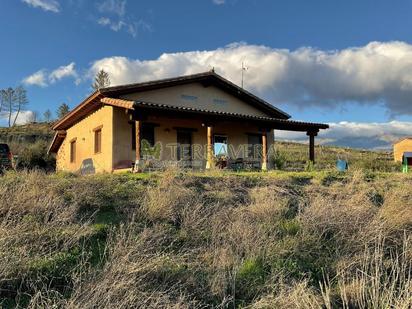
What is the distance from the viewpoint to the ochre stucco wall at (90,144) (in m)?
17.2

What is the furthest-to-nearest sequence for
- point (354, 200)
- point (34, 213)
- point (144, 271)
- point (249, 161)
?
1. point (249, 161)
2. point (354, 200)
3. point (34, 213)
4. point (144, 271)

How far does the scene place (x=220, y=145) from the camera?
19.9 m

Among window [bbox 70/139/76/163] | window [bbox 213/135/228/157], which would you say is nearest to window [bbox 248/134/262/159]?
window [bbox 213/135/228/157]

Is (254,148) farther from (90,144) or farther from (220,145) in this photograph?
(90,144)

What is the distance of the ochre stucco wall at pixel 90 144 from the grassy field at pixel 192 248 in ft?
24.6

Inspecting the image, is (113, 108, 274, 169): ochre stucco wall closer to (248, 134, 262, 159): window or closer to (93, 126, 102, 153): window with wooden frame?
(248, 134, 262, 159): window

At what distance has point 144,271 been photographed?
5.15 metres

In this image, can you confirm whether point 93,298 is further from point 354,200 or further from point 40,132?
point 40,132

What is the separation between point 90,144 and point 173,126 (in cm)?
400

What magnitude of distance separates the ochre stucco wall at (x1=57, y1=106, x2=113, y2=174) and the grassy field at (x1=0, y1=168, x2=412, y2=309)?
295 inches

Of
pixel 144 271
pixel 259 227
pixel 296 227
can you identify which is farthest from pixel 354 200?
pixel 144 271

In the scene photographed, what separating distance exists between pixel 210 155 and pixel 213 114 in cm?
167

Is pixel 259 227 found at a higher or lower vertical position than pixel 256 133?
lower

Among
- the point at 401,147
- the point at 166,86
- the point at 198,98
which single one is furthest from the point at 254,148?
the point at 401,147
